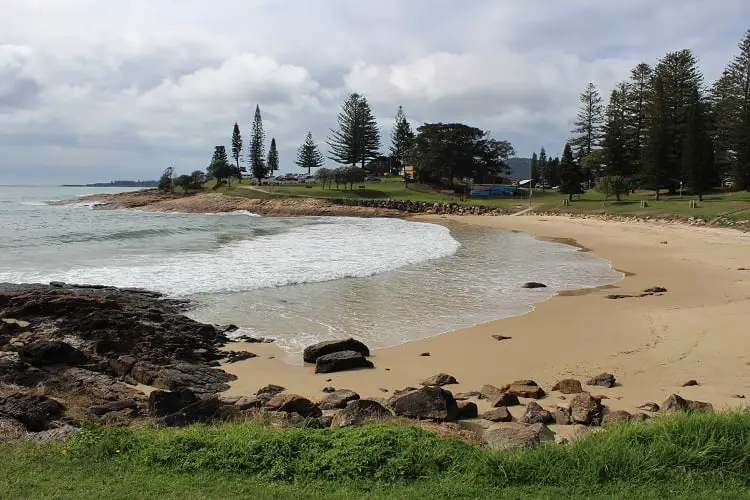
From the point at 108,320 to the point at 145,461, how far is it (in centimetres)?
759

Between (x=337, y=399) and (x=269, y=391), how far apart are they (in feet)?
3.96

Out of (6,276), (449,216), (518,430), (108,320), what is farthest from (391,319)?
(449,216)

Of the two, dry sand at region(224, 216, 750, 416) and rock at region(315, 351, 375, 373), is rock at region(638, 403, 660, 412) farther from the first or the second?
rock at region(315, 351, 375, 373)

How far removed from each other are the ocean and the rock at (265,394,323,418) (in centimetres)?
A: 317

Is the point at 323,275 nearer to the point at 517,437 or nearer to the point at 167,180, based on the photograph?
the point at 517,437

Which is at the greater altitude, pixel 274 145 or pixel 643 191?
pixel 274 145

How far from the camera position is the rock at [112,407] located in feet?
23.2

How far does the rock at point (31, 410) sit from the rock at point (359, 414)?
3250 millimetres

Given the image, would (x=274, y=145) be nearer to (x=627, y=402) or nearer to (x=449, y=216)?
(x=449, y=216)

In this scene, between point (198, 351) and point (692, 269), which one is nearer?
point (198, 351)

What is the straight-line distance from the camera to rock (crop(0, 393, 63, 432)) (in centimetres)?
613

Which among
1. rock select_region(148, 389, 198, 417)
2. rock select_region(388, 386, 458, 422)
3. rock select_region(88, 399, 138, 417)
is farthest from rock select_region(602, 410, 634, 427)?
rock select_region(88, 399, 138, 417)

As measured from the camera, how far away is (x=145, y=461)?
4746 mm

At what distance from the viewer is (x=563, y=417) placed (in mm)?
6734
